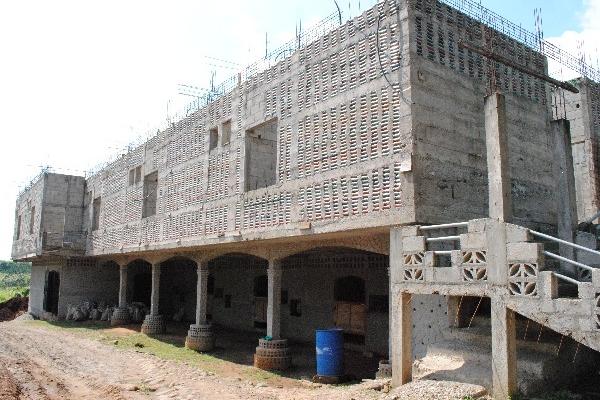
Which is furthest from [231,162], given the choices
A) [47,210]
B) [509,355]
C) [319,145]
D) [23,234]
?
[23,234]

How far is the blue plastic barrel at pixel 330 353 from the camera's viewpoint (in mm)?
12992

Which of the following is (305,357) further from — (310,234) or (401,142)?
(401,142)

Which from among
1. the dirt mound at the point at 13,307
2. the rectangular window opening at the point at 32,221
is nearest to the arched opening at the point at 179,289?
the rectangular window opening at the point at 32,221

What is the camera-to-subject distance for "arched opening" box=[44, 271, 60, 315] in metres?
31.4

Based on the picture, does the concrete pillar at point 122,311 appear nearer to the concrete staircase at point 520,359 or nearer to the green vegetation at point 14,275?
the concrete staircase at point 520,359

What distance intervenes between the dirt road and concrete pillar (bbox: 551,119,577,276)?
4979mm

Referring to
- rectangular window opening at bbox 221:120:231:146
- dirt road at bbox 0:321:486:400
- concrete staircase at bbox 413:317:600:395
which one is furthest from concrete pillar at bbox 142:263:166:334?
concrete staircase at bbox 413:317:600:395

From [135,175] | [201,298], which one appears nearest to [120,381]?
[201,298]

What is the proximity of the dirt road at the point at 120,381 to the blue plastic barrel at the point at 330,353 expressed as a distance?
56cm

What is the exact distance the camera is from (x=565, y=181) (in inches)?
421

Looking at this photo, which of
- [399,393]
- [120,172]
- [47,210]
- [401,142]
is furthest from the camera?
[47,210]

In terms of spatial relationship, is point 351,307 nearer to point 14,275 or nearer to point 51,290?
point 51,290

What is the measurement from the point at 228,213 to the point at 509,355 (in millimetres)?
9841

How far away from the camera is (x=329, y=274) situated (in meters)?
18.7
